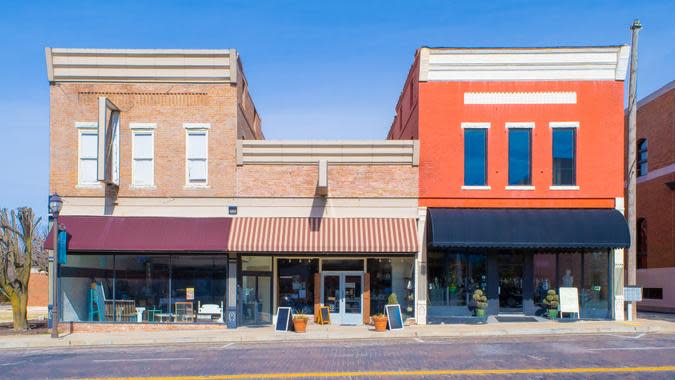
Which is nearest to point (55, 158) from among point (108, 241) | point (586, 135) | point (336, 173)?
point (108, 241)

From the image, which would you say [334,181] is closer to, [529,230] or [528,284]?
[529,230]

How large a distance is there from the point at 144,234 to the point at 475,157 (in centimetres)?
1243

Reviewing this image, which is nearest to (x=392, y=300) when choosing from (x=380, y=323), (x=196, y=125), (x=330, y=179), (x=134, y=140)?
(x=380, y=323)

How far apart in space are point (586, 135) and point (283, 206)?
11561mm

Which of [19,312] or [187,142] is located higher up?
[187,142]

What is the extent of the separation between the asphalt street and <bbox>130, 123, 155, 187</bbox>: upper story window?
6.87 meters

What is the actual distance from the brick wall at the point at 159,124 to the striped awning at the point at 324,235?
72.9 inches

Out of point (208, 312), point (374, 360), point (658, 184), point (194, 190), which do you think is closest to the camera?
point (374, 360)

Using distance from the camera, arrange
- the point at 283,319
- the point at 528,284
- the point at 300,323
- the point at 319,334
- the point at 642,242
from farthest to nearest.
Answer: the point at 642,242
the point at 528,284
the point at 283,319
the point at 300,323
the point at 319,334

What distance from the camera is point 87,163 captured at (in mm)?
23516

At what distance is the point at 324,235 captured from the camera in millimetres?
23031

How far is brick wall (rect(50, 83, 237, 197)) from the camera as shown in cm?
2339

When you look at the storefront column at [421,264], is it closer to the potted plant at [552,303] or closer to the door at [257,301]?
the potted plant at [552,303]

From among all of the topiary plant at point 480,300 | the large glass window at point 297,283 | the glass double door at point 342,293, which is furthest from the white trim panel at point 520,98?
the large glass window at point 297,283
